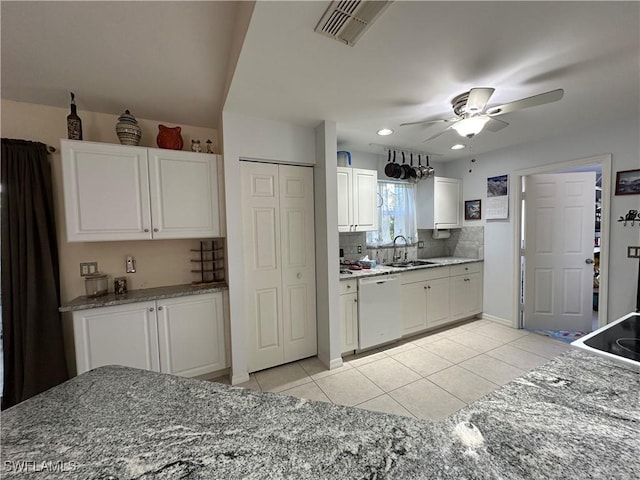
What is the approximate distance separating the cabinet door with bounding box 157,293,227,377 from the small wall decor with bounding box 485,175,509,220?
376 centimetres

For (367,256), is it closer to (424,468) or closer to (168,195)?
(168,195)

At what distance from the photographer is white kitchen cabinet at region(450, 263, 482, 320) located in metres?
3.53

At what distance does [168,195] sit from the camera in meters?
2.24

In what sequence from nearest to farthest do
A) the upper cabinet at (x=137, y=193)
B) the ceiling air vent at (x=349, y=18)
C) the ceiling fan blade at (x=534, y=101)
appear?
the ceiling air vent at (x=349, y=18) → the ceiling fan blade at (x=534, y=101) → the upper cabinet at (x=137, y=193)

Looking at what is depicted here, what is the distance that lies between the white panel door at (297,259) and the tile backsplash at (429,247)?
2.81 ft

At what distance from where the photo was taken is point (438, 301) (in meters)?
3.38

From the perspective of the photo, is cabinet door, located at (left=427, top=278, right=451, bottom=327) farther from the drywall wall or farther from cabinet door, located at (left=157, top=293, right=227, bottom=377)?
the drywall wall

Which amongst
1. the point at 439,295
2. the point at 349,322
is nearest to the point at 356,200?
the point at 349,322

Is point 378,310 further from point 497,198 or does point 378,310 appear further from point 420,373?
point 497,198

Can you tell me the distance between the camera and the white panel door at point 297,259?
2568mm

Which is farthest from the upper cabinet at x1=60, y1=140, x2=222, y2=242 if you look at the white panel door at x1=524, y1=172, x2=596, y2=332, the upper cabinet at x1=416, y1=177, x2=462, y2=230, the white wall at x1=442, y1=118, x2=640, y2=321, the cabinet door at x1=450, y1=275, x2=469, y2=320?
the white panel door at x1=524, y1=172, x2=596, y2=332

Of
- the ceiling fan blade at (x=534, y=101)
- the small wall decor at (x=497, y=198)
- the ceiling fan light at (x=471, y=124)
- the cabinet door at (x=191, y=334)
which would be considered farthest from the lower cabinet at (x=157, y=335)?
the small wall decor at (x=497, y=198)

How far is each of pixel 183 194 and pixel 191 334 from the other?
126 centimetres

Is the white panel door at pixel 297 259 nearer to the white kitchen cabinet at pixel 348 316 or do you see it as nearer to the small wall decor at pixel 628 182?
the white kitchen cabinet at pixel 348 316
